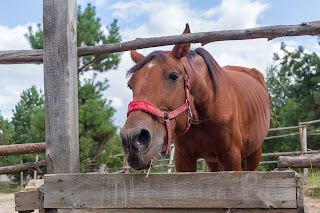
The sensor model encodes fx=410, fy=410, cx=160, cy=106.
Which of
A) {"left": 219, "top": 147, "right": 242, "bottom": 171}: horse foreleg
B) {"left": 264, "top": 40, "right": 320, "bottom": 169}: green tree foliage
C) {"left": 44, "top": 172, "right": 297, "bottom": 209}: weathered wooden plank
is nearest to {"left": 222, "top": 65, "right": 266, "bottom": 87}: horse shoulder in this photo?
{"left": 219, "top": 147, "right": 242, "bottom": 171}: horse foreleg

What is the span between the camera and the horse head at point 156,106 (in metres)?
1.99

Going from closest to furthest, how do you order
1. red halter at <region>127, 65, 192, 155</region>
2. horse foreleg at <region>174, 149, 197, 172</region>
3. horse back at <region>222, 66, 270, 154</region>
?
red halter at <region>127, 65, 192, 155</region> → horse foreleg at <region>174, 149, 197, 172</region> → horse back at <region>222, 66, 270, 154</region>

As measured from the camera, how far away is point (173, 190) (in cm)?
190

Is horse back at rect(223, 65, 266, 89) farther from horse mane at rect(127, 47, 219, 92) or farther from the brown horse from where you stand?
horse mane at rect(127, 47, 219, 92)

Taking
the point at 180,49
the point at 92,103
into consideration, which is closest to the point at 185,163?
the point at 180,49

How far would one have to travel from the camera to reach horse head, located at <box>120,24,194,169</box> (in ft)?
6.54

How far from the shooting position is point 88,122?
1041cm

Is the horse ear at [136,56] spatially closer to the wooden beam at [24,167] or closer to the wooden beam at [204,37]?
the wooden beam at [204,37]

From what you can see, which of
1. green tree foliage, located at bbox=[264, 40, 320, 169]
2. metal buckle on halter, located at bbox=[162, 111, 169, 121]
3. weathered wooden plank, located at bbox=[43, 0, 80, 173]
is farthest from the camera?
green tree foliage, located at bbox=[264, 40, 320, 169]

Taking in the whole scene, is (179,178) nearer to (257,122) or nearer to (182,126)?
(182,126)

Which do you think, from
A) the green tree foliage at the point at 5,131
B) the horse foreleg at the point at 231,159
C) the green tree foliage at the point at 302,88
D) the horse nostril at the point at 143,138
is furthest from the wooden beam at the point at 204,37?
the green tree foliage at the point at 5,131

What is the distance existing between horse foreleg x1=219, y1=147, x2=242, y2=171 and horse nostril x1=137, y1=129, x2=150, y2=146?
1.34 m

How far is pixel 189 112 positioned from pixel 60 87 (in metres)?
0.78

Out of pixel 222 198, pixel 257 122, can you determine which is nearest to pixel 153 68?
pixel 222 198
